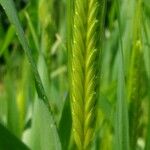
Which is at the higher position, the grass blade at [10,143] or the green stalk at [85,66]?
the green stalk at [85,66]

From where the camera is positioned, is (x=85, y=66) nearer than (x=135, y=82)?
Yes

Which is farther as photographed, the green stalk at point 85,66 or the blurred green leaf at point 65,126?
the blurred green leaf at point 65,126

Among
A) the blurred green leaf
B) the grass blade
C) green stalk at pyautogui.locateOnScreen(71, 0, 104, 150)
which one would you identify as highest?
green stalk at pyautogui.locateOnScreen(71, 0, 104, 150)

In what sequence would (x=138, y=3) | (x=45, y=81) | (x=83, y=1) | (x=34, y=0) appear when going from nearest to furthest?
(x=83, y=1) < (x=138, y=3) < (x=45, y=81) < (x=34, y=0)

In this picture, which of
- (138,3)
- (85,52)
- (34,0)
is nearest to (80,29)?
(85,52)

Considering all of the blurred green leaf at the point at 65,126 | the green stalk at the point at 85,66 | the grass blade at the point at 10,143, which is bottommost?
the blurred green leaf at the point at 65,126

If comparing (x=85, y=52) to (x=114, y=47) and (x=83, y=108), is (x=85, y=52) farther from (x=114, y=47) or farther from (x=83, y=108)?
(x=114, y=47)

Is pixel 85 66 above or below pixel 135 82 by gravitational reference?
above

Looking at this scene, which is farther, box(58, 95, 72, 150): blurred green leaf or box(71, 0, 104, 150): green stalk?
box(58, 95, 72, 150): blurred green leaf
